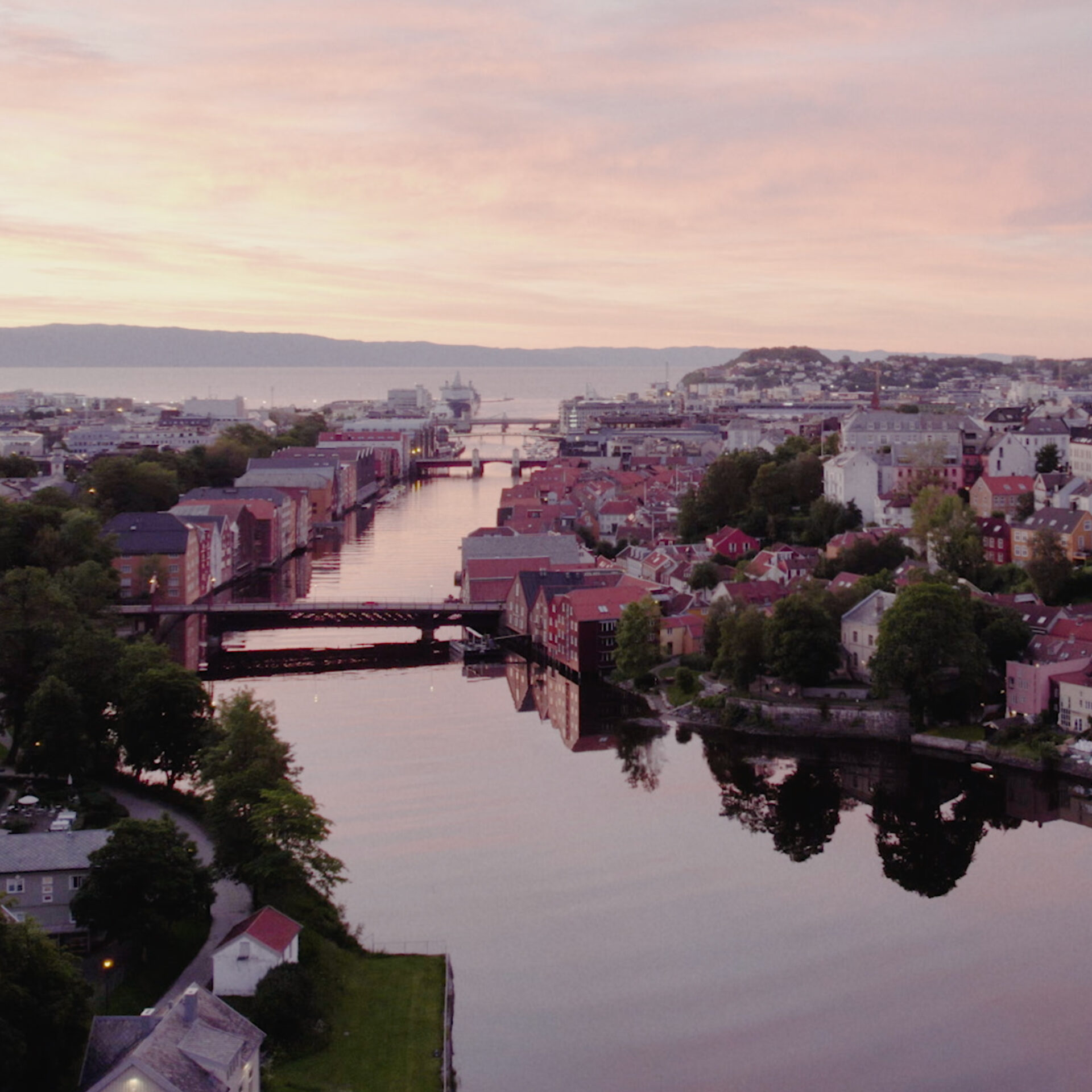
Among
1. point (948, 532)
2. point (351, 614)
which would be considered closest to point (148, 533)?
point (351, 614)

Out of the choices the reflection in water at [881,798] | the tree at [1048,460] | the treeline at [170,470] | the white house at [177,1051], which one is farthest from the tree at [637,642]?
the treeline at [170,470]

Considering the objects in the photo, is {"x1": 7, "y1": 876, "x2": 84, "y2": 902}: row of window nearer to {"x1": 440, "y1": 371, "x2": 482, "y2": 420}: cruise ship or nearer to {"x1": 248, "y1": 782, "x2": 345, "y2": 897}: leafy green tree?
{"x1": 248, "y1": 782, "x2": 345, "y2": 897}: leafy green tree

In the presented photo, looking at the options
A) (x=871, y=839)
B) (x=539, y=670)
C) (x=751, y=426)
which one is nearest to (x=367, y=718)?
(x=539, y=670)

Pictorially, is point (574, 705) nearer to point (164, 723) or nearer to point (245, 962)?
point (164, 723)

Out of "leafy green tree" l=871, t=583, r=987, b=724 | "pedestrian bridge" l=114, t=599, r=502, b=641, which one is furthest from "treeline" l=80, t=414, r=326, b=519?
"leafy green tree" l=871, t=583, r=987, b=724

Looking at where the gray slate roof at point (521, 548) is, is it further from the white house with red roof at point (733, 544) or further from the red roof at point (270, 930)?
the red roof at point (270, 930)

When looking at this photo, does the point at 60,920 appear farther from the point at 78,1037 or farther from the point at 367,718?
the point at 367,718
